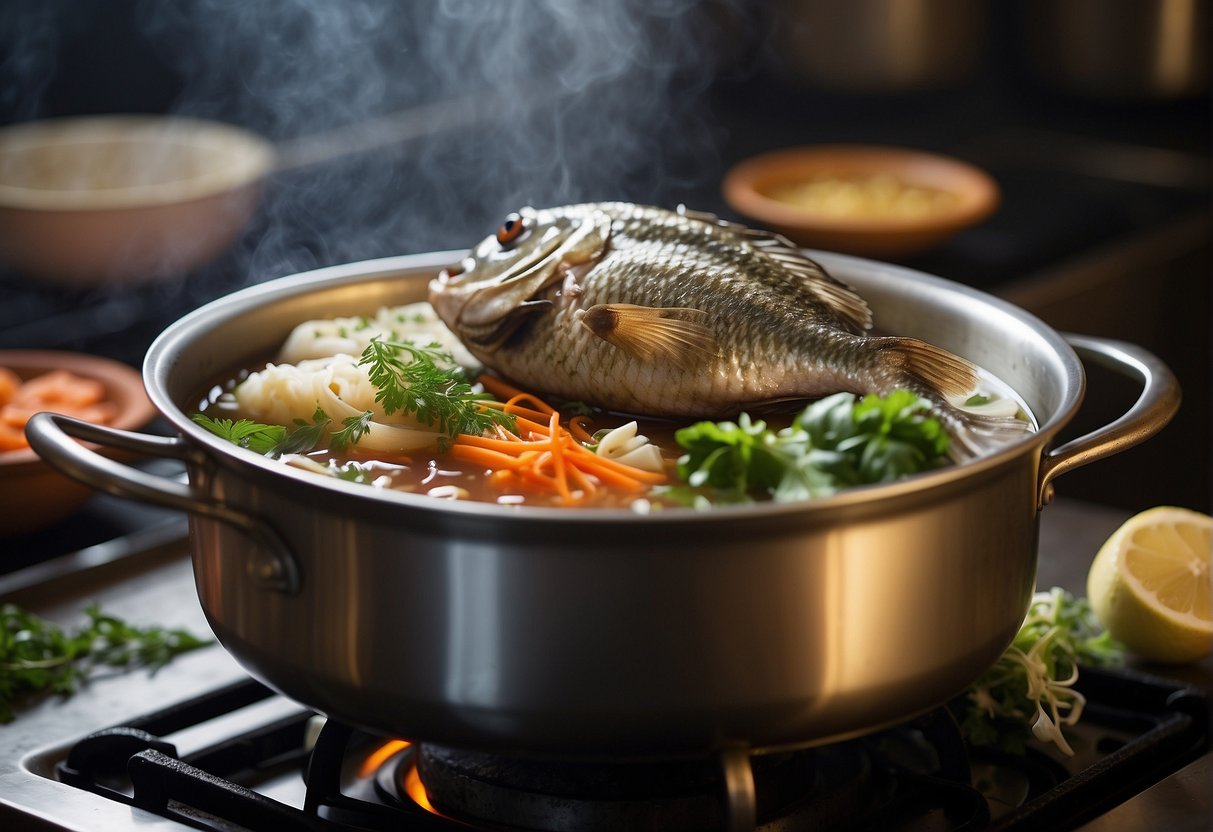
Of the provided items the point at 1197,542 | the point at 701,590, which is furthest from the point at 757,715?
the point at 1197,542

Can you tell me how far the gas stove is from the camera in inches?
46.4

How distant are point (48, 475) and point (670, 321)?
0.82m

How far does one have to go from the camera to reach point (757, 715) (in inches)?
39.8

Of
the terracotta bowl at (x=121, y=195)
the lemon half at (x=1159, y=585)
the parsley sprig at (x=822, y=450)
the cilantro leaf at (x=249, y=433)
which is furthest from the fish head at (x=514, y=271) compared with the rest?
the terracotta bowl at (x=121, y=195)

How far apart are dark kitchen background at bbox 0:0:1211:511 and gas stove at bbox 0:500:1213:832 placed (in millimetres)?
1136

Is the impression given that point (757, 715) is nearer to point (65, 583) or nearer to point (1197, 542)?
point (1197, 542)

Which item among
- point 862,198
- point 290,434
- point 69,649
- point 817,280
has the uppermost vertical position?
point 817,280

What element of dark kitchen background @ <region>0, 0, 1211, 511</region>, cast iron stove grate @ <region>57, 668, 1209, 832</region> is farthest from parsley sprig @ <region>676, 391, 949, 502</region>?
dark kitchen background @ <region>0, 0, 1211, 511</region>

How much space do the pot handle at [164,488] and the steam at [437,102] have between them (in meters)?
1.65

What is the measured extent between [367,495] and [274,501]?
0.37 ft

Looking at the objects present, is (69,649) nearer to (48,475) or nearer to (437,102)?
(48,475)

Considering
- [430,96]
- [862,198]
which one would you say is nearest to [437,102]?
[430,96]

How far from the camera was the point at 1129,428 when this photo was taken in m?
1.19

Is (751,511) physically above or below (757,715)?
above
